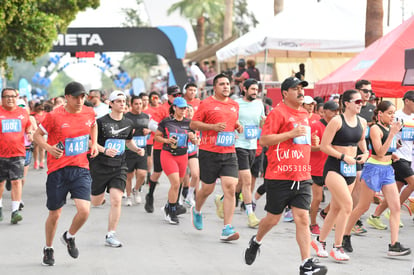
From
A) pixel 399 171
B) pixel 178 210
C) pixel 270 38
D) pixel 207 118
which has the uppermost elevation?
pixel 270 38

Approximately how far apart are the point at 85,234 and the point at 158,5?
6505 cm

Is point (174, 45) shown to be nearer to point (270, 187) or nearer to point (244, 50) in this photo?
point (244, 50)

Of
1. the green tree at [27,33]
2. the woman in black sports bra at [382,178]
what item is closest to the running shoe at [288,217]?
the woman in black sports bra at [382,178]

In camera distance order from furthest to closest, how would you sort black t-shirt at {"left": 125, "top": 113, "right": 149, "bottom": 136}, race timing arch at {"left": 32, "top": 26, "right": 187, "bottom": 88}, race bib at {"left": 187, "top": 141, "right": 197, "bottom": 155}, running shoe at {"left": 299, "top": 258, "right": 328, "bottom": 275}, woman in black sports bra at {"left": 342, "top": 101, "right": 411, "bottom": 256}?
race timing arch at {"left": 32, "top": 26, "right": 187, "bottom": 88}, black t-shirt at {"left": 125, "top": 113, "right": 149, "bottom": 136}, race bib at {"left": 187, "top": 141, "right": 197, "bottom": 155}, woman in black sports bra at {"left": 342, "top": 101, "right": 411, "bottom": 256}, running shoe at {"left": 299, "top": 258, "right": 328, "bottom": 275}

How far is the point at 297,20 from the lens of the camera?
74.8ft

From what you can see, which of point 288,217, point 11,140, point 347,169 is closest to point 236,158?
point 288,217

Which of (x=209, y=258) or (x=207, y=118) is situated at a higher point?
(x=207, y=118)

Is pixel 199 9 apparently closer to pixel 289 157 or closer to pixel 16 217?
pixel 16 217

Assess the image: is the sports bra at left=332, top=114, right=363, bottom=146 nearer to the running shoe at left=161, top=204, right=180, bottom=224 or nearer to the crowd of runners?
the crowd of runners

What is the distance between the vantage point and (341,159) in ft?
27.4

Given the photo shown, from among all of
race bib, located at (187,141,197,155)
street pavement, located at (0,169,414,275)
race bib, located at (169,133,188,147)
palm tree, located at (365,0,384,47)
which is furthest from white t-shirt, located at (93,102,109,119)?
palm tree, located at (365,0,384,47)

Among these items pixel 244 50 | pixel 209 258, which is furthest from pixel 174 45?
pixel 209 258

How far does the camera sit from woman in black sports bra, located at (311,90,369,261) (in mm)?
8344

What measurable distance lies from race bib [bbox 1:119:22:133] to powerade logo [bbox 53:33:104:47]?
22004 mm
